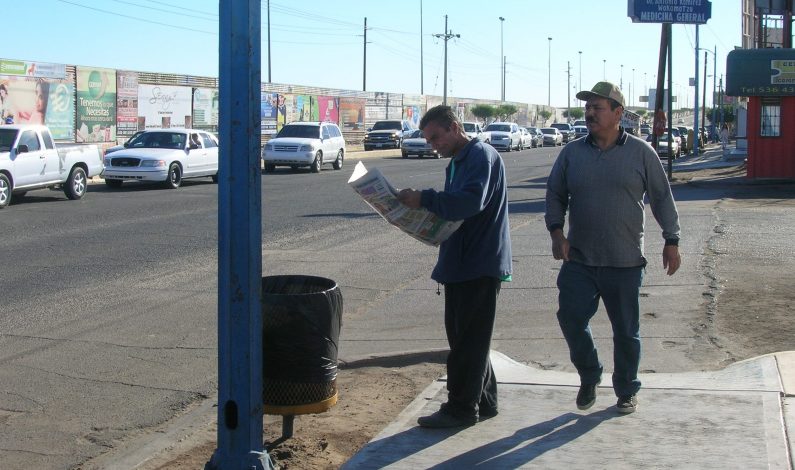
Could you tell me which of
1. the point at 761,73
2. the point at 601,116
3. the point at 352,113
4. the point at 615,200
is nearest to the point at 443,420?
the point at 615,200

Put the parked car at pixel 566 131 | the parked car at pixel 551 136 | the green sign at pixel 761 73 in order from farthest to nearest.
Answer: the parked car at pixel 566 131, the parked car at pixel 551 136, the green sign at pixel 761 73

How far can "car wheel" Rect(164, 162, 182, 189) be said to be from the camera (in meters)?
24.6

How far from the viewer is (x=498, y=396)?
588 centimetres

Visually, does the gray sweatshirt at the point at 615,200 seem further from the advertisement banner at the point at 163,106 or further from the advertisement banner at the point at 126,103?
the advertisement banner at the point at 163,106

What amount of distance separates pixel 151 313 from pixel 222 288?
513cm

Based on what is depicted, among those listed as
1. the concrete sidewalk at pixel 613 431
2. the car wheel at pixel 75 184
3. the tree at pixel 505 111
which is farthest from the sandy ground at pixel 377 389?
the tree at pixel 505 111

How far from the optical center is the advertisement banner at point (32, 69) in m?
34.2

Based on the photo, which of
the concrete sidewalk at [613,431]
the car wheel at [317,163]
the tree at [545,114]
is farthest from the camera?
the tree at [545,114]

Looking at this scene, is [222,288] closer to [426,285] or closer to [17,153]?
[426,285]

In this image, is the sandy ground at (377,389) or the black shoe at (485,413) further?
the black shoe at (485,413)

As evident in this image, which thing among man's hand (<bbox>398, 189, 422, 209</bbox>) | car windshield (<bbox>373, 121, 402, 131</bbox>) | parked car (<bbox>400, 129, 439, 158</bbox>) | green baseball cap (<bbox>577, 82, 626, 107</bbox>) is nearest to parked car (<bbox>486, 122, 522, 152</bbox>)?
car windshield (<bbox>373, 121, 402, 131</bbox>)

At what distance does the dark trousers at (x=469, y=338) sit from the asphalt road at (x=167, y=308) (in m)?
1.95

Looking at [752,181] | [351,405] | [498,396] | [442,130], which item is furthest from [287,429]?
[752,181]

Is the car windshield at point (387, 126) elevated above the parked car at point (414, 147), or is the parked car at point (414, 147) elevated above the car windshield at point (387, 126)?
the car windshield at point (387, 126)
